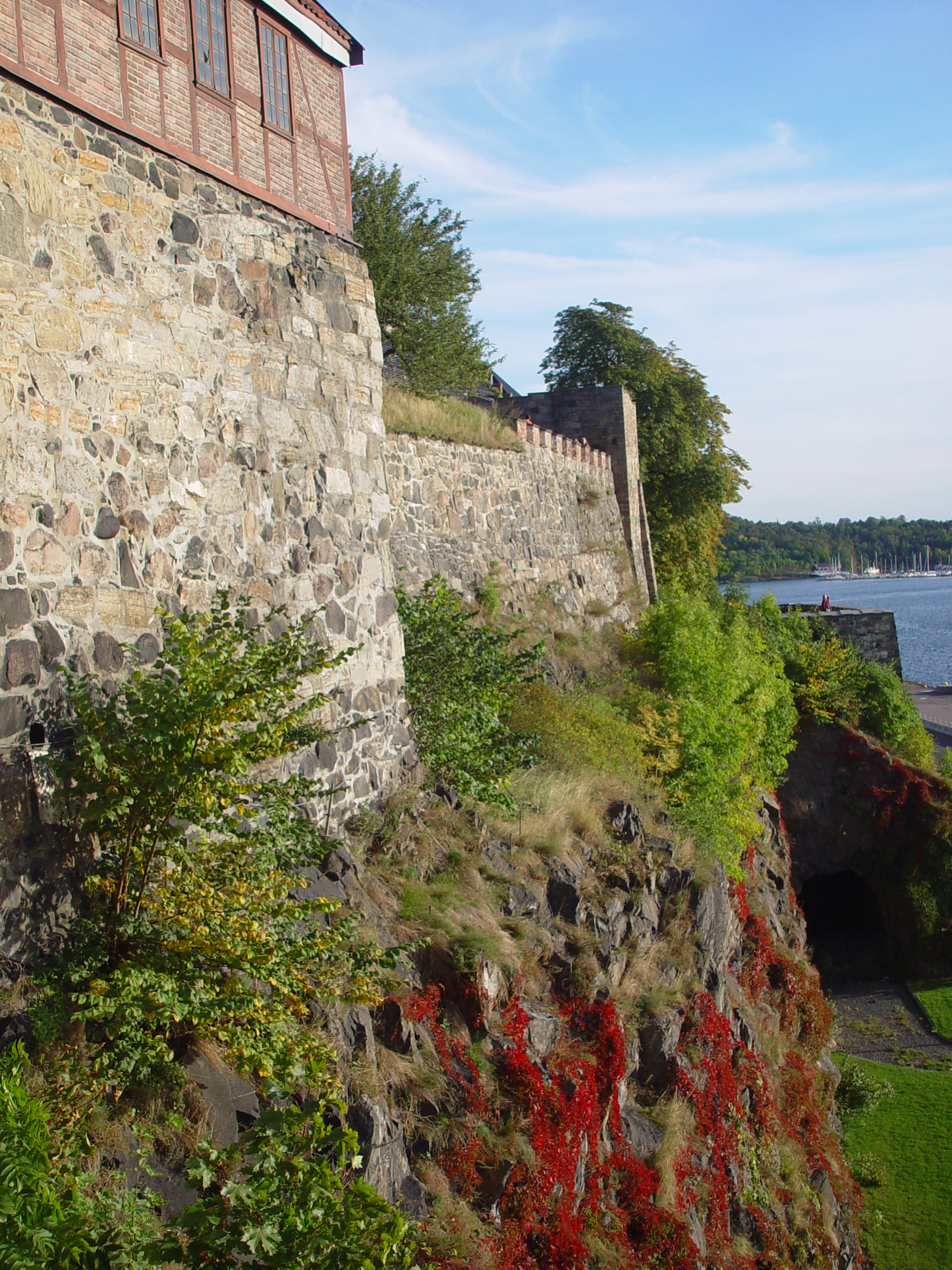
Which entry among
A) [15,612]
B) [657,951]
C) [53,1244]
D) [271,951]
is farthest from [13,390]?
[657,951]

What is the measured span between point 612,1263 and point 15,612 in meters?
6.66

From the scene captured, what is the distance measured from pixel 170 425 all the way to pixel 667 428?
25975mm

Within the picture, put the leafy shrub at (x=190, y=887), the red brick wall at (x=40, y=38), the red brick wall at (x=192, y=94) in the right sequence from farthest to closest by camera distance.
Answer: the red brick wall at (x=192, y=94) → the red brick wall at (x=40, y=38) → the leafy shrub at (x=190, y=887)

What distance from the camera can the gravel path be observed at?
794 inches

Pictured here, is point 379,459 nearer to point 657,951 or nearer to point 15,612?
point 15,612

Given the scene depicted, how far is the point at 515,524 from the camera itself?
1839cm

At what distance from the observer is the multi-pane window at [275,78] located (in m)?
8.12

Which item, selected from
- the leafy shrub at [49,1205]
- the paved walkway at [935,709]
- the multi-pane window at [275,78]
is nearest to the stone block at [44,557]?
the leafy shrub at [49,1205]

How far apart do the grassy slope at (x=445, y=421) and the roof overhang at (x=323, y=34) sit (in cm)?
547

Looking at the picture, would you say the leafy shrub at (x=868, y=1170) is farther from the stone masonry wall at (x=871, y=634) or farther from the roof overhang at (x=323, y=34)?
the stone masonry wall at (x=871, y=634)

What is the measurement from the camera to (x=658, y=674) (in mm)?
18562

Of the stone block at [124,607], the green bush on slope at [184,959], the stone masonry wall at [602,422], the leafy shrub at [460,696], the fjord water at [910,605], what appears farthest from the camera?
the fjord water at [910,605]

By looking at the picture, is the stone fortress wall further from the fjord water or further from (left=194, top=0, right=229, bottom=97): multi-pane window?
the fjord water

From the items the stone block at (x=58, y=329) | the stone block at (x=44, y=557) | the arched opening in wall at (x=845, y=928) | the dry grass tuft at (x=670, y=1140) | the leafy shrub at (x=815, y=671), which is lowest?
the arched opening in wall at (x=845, y=928)
